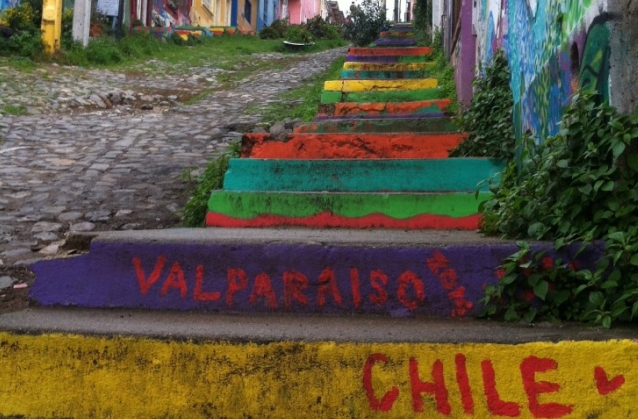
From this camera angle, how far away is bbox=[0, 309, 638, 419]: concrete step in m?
2.07

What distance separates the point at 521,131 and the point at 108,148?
4332 mm

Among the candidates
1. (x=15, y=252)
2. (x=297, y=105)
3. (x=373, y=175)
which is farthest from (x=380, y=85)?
(x=15, y=252)

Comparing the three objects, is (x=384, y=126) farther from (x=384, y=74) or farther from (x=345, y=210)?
(x=384, y=74)

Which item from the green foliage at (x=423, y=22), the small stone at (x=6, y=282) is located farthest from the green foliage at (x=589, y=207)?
the green foliage at (x=423, y=22)

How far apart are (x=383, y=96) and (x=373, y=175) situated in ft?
10.4

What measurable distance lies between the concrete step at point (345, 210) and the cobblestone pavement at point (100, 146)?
31.7 inches

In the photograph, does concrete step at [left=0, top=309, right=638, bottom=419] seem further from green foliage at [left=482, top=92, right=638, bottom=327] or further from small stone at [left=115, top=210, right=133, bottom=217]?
small stone at [left=115, top=210, right=133, bottom=217]

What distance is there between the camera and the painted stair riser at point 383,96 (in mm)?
7016

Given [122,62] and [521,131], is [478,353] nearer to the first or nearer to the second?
[521,131]

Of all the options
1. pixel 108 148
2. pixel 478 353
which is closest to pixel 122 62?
pixel 108 148

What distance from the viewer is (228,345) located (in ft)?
7.43

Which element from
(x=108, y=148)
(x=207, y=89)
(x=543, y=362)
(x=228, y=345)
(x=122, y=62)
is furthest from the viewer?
(x=122, y=62)

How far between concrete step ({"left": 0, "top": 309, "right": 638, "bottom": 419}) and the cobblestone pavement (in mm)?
767

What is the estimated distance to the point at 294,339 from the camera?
2242 mm
